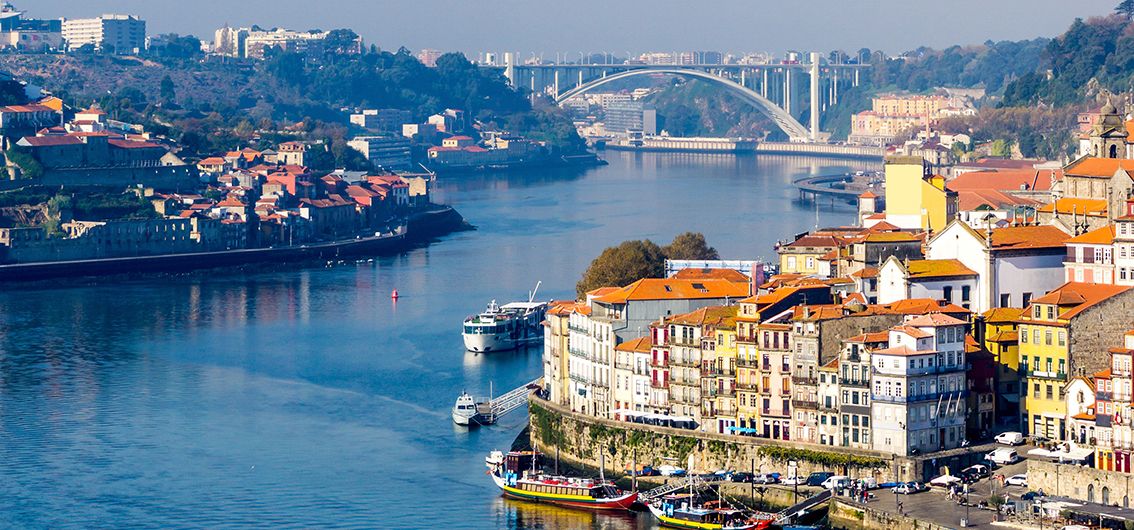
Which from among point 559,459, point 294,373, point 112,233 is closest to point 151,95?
point 112,233

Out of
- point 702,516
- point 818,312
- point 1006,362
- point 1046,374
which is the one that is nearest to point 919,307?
point 1006,362

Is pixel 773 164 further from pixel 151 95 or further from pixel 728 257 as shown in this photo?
pixel 728 257

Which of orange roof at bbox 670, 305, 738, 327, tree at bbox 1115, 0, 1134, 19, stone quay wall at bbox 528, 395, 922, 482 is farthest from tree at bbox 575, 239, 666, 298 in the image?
tree at bbox 1115, 0, 1134, 19

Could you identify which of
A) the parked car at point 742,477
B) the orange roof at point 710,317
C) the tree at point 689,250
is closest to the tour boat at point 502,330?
the tree at point 689,250

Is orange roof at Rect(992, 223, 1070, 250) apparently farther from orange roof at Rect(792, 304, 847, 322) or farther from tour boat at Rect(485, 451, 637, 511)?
tour boat at Rect(485, 451, 637, 511)

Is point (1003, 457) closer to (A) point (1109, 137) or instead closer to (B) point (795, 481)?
(B) point (795, 481)
